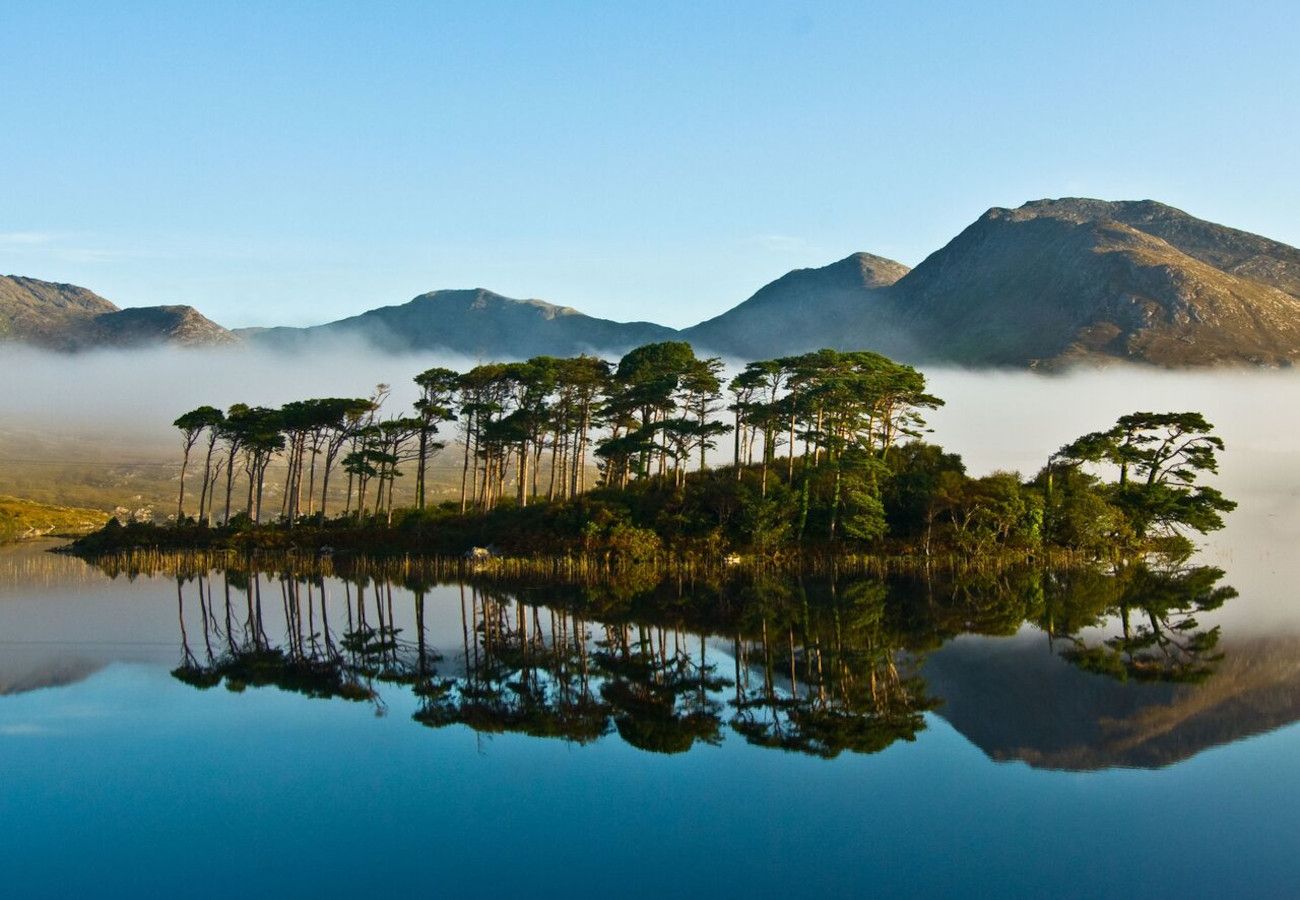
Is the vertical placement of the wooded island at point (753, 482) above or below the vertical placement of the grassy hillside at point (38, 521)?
above

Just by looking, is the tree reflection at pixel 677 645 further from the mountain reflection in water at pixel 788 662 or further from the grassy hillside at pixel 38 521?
the grassy hillside at pixel 38 521

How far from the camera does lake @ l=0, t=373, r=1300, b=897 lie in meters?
14.3

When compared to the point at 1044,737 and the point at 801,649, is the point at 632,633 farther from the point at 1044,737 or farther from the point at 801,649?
the point at 1044,737

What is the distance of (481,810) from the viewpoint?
16719 millimetres

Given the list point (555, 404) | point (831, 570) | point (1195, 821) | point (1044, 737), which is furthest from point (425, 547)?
point (1195, 821)

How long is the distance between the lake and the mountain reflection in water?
156 millimetres

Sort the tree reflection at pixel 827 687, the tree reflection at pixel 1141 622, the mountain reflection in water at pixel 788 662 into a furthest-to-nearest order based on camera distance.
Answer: the tree reflection at pixel 1141 622
the mountain reflection in water at pixel 788 662
the tree reflection at pixel 827 687

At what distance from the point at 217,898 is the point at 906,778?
1091 cm

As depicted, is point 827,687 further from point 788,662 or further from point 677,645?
point 677,645

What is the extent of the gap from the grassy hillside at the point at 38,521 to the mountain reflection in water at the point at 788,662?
258ft

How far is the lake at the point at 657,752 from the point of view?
14281mm

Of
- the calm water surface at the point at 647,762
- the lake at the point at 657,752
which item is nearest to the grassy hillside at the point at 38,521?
the lake at the point at 657,752

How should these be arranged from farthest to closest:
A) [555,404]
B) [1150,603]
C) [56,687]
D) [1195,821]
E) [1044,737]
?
[555,404] < [1150,603] < [56,687] < [1044,737] < [1195,821]

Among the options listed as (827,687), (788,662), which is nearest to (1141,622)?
(788,662)
